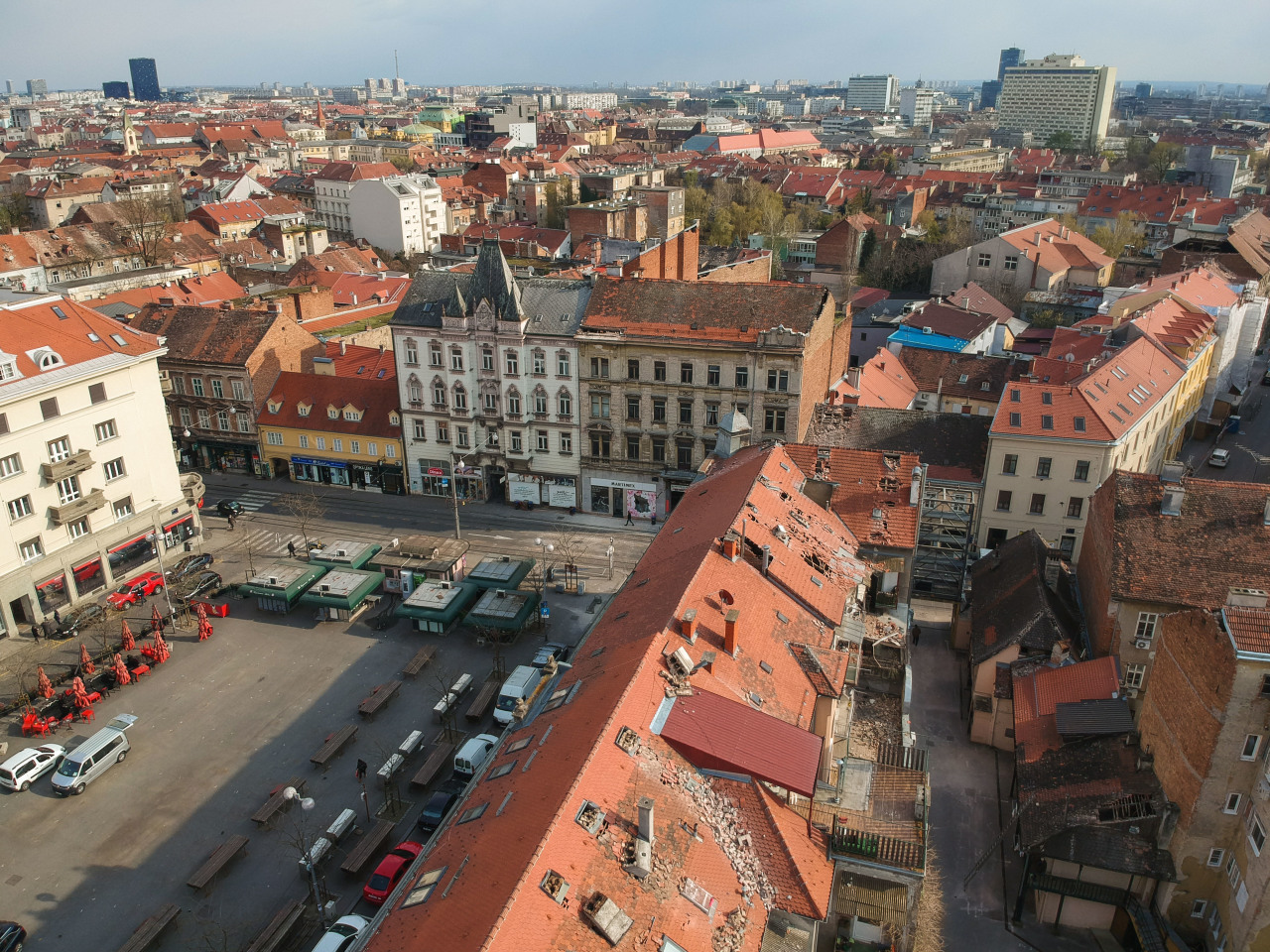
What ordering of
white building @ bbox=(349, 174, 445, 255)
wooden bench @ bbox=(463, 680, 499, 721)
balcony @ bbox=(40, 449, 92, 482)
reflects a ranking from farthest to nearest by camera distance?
white building @ bbox=(349, 174, 445, 255)
balcony @ bbox=(40, 449, 92, 482)
wooden bench @ bbox=(463, 680, 499, 721)

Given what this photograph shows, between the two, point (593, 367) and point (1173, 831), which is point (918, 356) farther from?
point (1173, 831)

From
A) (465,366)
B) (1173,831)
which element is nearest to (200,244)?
(465,366)

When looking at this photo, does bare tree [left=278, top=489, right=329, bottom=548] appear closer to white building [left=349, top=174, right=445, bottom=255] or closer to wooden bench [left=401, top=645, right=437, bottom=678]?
wooden bench [left=401, top=645, right=437, bottom=678]

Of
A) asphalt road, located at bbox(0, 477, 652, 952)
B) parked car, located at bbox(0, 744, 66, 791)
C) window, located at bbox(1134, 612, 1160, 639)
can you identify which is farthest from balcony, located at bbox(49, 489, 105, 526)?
window, located at bbox(1134, 612, 1160, 639)

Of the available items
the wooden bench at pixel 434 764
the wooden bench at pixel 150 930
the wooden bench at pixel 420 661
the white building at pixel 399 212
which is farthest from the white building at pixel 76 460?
the white building at pixel 399 212

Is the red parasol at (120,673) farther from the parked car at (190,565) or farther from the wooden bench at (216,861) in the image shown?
the wooden bench at (216,861)

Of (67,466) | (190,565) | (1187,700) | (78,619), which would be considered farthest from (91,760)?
(1187,700)
